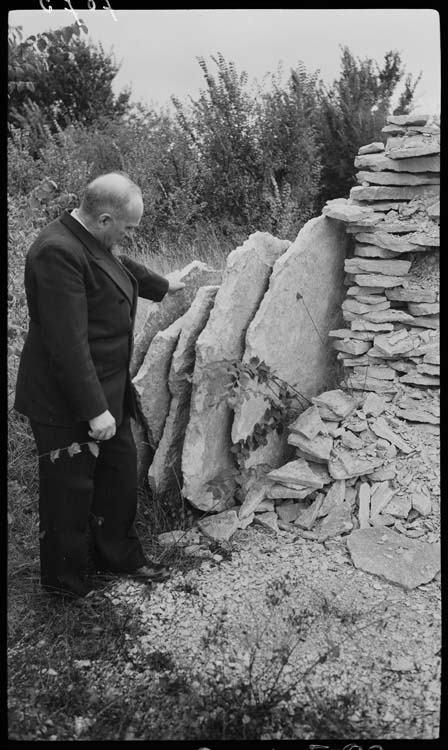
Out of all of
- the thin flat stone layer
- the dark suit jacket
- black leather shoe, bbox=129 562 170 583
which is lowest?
black leather shoe, bbox=129 562 170 583

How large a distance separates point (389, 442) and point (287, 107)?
5.89m

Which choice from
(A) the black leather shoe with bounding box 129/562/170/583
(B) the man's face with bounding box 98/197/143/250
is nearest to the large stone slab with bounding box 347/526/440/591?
(A) the black leather shoe with bounding box 129/562/170/583

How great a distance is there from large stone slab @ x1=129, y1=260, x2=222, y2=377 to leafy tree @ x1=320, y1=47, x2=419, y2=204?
218 inches

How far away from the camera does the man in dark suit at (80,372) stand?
2873mm

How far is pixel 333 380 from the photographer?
4.49 meters

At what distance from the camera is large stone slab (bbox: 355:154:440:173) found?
421cm

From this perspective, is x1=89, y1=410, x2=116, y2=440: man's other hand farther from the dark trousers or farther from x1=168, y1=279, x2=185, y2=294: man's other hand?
x1=168, y1=279, x2=185, y2=294: man's other hand

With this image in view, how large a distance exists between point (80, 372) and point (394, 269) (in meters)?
2.24

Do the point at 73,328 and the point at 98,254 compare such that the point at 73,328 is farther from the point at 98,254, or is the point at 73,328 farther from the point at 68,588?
the point at 68,588
